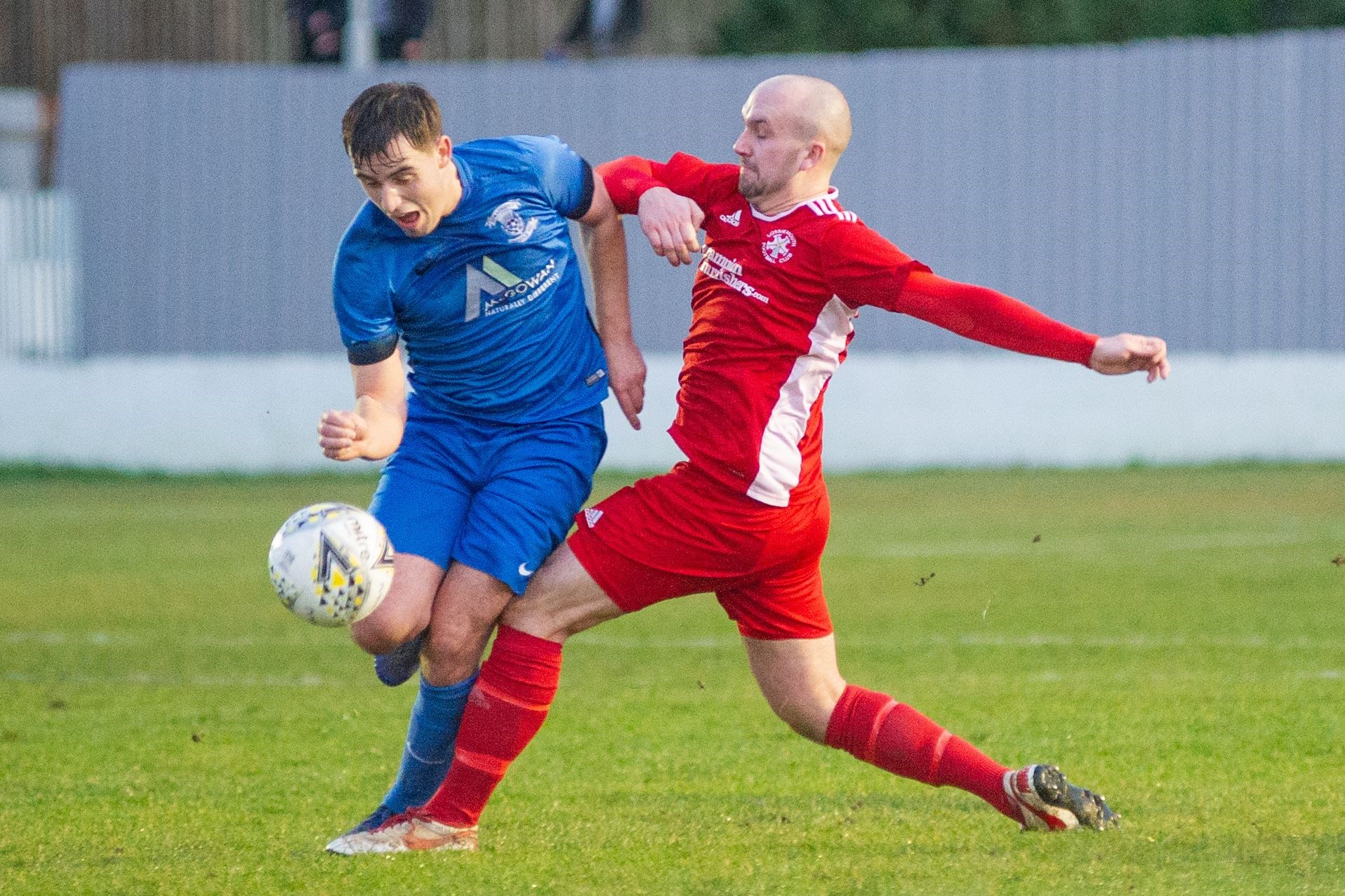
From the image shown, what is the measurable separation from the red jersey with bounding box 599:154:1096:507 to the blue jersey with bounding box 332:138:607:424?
0.41 meters

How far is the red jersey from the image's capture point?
4520mm

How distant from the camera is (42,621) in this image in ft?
29.2

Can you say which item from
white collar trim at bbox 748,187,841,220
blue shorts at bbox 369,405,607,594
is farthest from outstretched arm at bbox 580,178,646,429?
white collar trim at bbox 748,187,841,220

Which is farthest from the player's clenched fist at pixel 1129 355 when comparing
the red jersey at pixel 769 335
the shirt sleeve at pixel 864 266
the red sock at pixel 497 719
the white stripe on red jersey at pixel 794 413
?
the red sock at pixel 497 719

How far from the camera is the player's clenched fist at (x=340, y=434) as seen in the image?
4.43 m

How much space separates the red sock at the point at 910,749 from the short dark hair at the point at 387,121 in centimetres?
174

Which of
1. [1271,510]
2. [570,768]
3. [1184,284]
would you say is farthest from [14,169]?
[570,768]

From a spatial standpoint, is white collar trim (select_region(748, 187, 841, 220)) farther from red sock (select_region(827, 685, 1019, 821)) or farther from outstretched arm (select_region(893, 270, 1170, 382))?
red sock (select_region(827, 685, 1019, 821))

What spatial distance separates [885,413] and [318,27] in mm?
6625

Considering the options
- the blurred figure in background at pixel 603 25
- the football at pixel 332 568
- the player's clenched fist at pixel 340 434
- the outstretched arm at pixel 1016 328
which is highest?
the outstretched arm at pixel 1016 328

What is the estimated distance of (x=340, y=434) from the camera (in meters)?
4.43

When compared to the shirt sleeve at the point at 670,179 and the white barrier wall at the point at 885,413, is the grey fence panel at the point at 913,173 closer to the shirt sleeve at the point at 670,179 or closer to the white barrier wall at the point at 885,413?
the white barrier wall at the point at 885,413

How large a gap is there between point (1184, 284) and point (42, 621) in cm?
977

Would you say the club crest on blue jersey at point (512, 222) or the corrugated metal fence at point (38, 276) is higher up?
the club crest on blue jersey at point (512, 222)
